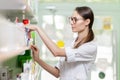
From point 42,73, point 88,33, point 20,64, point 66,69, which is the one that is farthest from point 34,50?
point 42,73

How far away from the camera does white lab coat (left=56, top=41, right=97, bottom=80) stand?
1860mm

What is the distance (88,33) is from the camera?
77.7 inches

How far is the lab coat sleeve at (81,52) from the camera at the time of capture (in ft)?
6.04

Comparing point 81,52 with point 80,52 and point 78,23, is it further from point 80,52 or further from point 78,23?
point 78,23

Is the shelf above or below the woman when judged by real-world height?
above

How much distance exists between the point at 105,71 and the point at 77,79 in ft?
6.38

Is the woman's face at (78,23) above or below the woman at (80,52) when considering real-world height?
above

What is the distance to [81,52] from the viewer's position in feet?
6.13

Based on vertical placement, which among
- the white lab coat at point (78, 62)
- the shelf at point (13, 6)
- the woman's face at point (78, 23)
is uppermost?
the shelf at point (13, 6)

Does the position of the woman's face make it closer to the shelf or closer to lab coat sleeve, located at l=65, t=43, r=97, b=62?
lab coat sleeve, located at l=65, t=43, r=97, b=62

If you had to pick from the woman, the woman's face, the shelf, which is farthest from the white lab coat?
the shelf

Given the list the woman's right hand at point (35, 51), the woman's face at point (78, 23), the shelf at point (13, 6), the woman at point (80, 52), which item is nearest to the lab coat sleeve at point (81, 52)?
the woman at point (80, 52)

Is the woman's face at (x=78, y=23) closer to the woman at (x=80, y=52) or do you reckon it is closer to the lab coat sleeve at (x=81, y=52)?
the woman at (x=80, y=52)

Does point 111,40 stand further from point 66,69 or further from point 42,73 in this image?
point 66,69
